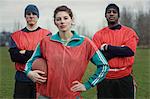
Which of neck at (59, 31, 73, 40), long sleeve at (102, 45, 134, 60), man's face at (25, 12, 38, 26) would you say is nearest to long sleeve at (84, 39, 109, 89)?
neck at (59, 31, 73, 40)

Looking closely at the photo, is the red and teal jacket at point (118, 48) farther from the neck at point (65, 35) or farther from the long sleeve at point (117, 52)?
the neck at point (65, 35)

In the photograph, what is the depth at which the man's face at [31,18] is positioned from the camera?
19.7ft

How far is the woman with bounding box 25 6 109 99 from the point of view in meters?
4.05

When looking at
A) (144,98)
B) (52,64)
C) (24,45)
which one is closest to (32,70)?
(52,64)

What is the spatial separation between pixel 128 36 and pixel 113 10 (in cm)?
51

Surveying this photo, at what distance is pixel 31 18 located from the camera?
19.7 ft

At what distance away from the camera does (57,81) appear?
408cm

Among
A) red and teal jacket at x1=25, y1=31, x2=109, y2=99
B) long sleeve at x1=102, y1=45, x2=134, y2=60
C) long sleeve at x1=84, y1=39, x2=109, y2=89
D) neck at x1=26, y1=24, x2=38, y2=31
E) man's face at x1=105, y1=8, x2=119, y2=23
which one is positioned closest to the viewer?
red and teal jacket at x1=25, y1=31, x2=109, y2=99

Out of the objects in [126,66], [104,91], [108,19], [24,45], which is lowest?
[104,91]

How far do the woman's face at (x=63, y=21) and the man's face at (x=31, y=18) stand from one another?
1960mm

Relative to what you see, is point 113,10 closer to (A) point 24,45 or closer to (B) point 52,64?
(A) point 24,45

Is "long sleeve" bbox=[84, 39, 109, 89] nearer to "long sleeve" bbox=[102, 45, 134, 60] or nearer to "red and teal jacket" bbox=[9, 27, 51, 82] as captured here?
"long sleeve" bbox=[102, 45, 134, 60]

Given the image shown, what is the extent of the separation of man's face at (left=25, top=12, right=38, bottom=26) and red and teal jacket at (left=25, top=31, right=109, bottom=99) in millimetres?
1907

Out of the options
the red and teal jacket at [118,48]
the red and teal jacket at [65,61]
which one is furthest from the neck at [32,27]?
the red and teal jacket at [65,61]
